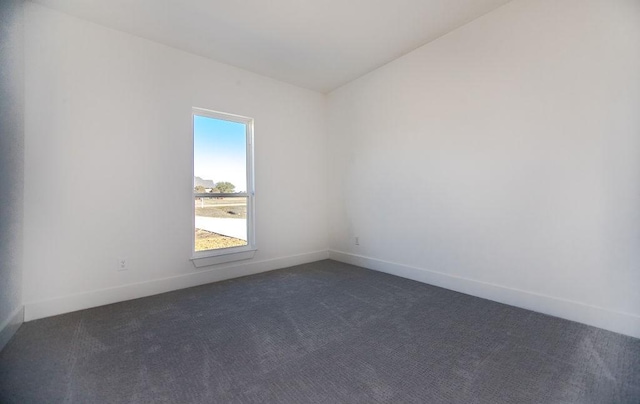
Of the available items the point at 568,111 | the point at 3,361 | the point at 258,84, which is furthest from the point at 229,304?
the point at 568,111

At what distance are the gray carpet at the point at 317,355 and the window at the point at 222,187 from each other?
36.3 inches

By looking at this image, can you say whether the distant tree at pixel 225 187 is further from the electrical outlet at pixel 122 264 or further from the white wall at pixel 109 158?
the electrical outlet at pixel 122 264

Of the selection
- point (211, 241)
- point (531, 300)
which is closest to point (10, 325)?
point (211, 241)

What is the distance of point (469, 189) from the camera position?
288cm

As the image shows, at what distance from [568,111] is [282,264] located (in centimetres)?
367

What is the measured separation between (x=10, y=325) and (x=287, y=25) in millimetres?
3538

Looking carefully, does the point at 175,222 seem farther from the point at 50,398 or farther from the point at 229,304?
the point at 50,398

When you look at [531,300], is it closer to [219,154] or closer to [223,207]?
[223,207]

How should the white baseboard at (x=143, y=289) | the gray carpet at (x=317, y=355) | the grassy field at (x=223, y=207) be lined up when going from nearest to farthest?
1. the gray carpet at (x=317, y=355)
2. the white baseboard at (x=143, y=289)
3. the grassy field at (x=223, y=207)

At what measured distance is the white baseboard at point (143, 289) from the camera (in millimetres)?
2430

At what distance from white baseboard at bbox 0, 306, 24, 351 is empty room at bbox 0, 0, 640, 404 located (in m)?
0.02

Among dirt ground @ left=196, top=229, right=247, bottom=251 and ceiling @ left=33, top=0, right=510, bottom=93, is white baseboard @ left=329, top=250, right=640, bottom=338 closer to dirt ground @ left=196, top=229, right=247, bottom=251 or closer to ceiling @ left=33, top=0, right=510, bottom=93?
dirt ground @ left=196, top=229, right=247, bottom=251

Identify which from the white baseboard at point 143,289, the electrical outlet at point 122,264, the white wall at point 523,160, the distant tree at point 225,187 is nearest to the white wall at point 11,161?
the white baseboard at point 143,289

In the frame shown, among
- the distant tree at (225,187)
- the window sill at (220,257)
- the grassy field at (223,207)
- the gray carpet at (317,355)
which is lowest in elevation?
the gray carpet at (317,355)
